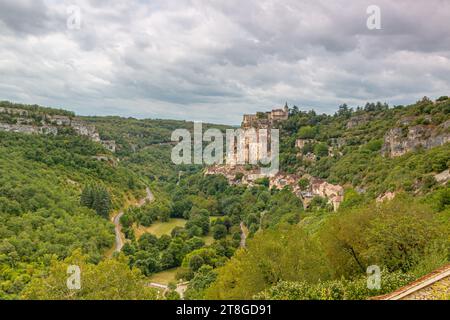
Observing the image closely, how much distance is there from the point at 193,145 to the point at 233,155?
29.5 m

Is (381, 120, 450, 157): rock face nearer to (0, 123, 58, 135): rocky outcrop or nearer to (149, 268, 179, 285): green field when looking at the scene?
(149, 268, 179, 285): green field

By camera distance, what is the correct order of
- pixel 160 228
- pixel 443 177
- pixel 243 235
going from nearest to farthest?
pixel 443 177, pixel 243 235, pixel 160 228

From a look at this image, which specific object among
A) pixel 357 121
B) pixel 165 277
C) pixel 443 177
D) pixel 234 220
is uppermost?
pixel 357 121

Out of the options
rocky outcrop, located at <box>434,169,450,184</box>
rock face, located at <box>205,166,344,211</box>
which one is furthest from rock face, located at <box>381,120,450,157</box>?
rocky outcrop, located at <box>434,169,450,184</box>

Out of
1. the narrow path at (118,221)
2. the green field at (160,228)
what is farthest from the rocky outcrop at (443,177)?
the green field at (160,228)

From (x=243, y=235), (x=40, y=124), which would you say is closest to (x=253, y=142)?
(x=243, y=235)

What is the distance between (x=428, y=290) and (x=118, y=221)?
49817 mm

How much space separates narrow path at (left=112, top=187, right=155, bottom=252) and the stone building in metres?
37.7

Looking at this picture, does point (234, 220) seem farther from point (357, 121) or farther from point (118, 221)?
point (357, 121)

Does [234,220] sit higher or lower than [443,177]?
lower

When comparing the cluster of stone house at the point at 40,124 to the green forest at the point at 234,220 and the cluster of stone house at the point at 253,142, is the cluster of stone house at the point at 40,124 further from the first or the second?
the cluster of stone house at the point at 253,142

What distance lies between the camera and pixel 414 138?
1996 inches

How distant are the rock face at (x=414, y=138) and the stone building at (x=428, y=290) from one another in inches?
1497

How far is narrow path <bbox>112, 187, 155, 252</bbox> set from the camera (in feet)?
152
